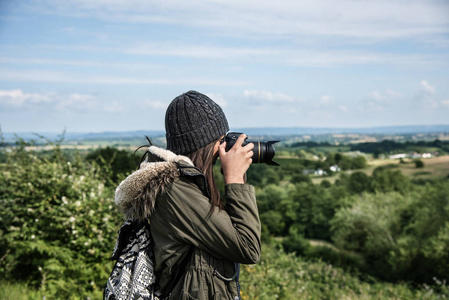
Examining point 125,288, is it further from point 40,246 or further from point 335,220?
point 335,220

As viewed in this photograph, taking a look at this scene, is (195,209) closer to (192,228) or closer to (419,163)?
(192,228)

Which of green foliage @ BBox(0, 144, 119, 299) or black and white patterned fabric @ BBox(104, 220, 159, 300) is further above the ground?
black and white patterned fabric @ BBox(104, 220, 159, 300)

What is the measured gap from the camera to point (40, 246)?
4.64 metres

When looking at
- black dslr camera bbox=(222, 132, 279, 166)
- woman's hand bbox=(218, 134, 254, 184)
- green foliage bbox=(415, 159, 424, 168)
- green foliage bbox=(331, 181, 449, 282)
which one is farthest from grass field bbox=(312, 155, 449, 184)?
woman's hand bbox=(218, 134, 254, 184)

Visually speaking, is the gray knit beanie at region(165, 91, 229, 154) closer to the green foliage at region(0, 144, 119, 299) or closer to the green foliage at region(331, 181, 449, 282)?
the green foliage at region(0, 144, 119, 299)

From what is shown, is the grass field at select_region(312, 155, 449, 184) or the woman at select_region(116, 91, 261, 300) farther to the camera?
the grass field at select_region(312, 155, 449, 184)

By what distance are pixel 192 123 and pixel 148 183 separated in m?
0.31

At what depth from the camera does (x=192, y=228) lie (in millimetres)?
1464

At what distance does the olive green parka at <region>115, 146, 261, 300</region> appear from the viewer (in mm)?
1463

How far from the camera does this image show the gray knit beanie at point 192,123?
162cm

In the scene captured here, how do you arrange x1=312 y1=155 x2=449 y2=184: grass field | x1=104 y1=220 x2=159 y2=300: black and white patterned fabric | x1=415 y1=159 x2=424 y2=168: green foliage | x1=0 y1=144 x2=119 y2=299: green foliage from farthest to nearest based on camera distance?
x1=415 y1=159 x2=424 y2=168: green foliage, x1=312 y1=155 x2=449 y2=184: grass field, x1=0 y1=144 x2=119 y2=299: green foliage, x1=104 y1=220 x2=159 y2=300: black and white patterned fabric

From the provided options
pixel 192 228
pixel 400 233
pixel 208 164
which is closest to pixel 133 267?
pixel 192 228

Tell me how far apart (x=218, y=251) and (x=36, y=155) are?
5695mm

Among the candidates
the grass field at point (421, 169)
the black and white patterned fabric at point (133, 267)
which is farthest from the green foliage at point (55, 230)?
the grass field at point (421, 169)
